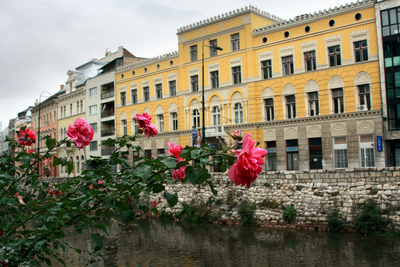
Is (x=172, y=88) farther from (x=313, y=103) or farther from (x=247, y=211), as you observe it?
(x=247, y=211)

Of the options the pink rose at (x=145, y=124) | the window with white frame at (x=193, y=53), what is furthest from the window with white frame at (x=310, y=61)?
the pink rose at (x=145, y=124)

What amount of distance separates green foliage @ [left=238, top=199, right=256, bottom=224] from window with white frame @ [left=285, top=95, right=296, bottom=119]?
13029mm

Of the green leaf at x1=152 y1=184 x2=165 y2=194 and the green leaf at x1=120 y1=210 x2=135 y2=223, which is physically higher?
the green leaf at x1=152 y1=184 x2=165 y2=194

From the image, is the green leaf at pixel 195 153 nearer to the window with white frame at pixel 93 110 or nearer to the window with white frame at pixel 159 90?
the window with white frame at pixel 159 90

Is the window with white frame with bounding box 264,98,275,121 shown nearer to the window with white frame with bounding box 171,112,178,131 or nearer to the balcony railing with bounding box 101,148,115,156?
the window with white frame with bounding box 171,112,178,131

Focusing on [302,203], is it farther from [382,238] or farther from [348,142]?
[348,142]

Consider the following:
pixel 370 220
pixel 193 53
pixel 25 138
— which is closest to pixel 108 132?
pixel 193 53

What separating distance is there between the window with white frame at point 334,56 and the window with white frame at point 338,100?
209 cm

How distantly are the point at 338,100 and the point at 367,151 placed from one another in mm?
4676

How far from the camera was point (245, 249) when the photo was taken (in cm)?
1753

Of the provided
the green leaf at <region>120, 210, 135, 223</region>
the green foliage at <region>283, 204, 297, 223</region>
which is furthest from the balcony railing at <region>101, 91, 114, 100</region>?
the green leaf at <region>120, 210, 135, 223</region>

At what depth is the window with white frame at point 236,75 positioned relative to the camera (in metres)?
37.7

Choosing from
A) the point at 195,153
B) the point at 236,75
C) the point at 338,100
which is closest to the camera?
the point at 195,153

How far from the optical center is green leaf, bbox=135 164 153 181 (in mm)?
3227
